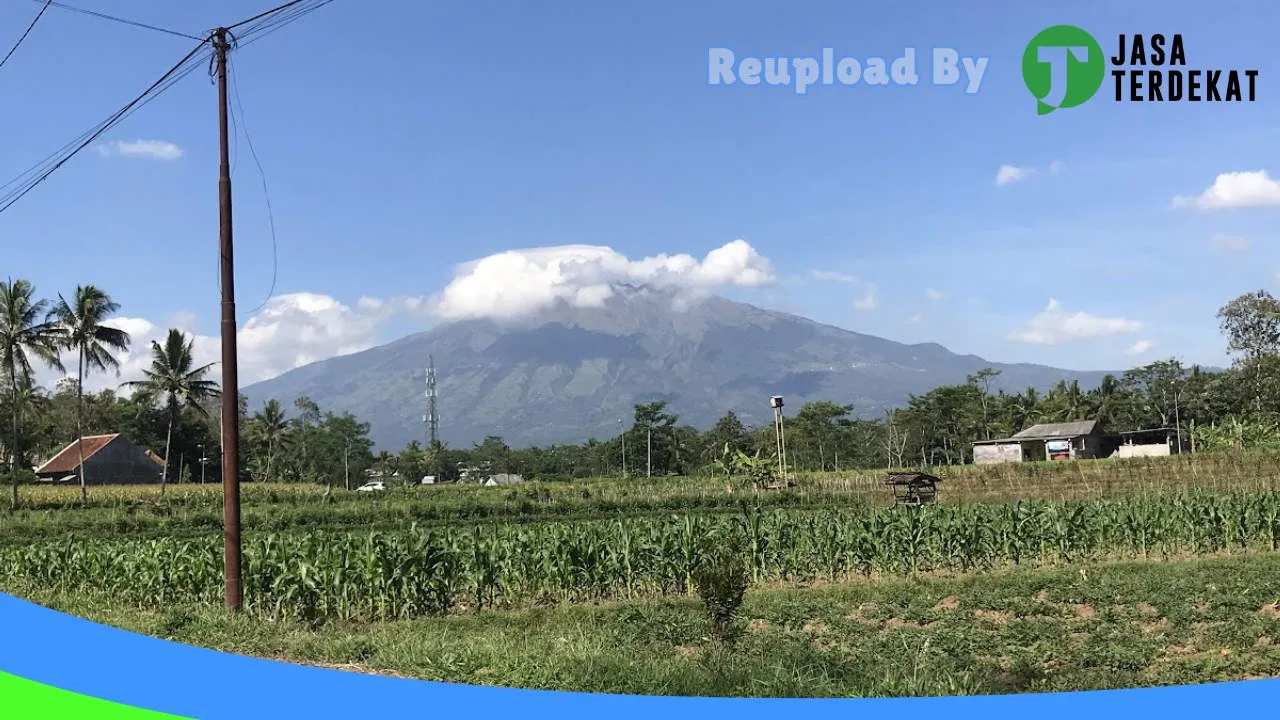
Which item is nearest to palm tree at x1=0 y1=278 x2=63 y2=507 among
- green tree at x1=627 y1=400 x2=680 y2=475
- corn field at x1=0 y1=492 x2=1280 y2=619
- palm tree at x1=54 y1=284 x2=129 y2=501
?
palm tree at x1=54 y1=284 x2=129 y2=501

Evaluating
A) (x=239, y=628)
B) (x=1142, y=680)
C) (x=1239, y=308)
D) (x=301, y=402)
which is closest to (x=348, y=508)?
(x=239, y=628)

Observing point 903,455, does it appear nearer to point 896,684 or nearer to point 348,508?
point 348,508

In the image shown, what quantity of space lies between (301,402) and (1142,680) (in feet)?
309

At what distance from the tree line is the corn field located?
32993 millimetres

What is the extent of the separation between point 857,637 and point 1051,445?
52.6 meters

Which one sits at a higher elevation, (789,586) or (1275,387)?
(1275,387)

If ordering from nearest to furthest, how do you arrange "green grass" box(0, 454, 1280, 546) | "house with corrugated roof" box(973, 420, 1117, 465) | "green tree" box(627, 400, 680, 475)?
"green grass" box(0, 454, 1280, 546)
"house with corrugated roof" box(973, 420, 1117, 465)
"green tree" box(627, 400, 680, 475)

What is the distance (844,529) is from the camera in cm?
1827

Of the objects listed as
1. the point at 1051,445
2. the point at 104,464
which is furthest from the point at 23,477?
the point at 1051,445

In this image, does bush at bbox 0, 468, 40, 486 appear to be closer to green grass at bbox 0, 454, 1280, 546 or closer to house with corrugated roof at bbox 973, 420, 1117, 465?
green grass at bbox 0, 454, 1280, 546

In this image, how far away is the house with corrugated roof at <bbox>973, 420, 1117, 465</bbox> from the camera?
58594mm

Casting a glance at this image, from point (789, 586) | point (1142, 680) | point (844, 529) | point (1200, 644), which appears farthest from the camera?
point (844, 529)

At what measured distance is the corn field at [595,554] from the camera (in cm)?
1388

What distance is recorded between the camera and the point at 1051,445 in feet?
194
